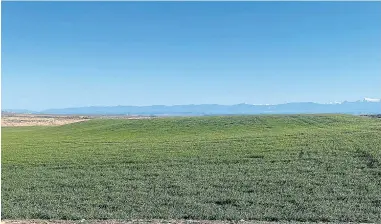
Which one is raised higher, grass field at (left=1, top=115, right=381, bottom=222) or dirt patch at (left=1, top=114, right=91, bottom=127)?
grass field at (left=1, top=115, right=381, bottom=222)

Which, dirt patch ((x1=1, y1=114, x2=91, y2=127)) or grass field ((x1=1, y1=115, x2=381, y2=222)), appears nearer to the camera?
grass field ((x1=1, y1=115, x2=381, y2=222))

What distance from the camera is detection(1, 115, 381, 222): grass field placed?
12812 millimetres

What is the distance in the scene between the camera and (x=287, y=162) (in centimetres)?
2267

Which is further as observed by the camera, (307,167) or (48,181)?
(307,167)

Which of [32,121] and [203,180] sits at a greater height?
[203,180]

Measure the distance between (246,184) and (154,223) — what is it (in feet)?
24.0

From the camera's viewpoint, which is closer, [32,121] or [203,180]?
[203,180]

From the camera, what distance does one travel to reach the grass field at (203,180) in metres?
12.8

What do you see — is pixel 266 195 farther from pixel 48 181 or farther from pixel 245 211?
pixel 48 181

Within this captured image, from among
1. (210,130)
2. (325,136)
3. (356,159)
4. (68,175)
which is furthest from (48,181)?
(210,130)

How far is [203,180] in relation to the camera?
18.2 meters

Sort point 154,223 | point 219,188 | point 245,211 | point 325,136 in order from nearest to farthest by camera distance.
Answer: point 154,223
point 245,211
point 219,188
point 325,136

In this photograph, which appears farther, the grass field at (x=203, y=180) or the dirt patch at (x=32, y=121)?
the dirt patch at (x=32, y=121)

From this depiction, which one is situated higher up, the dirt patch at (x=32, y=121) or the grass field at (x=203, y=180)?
the grass field at (x=203, y=180)
